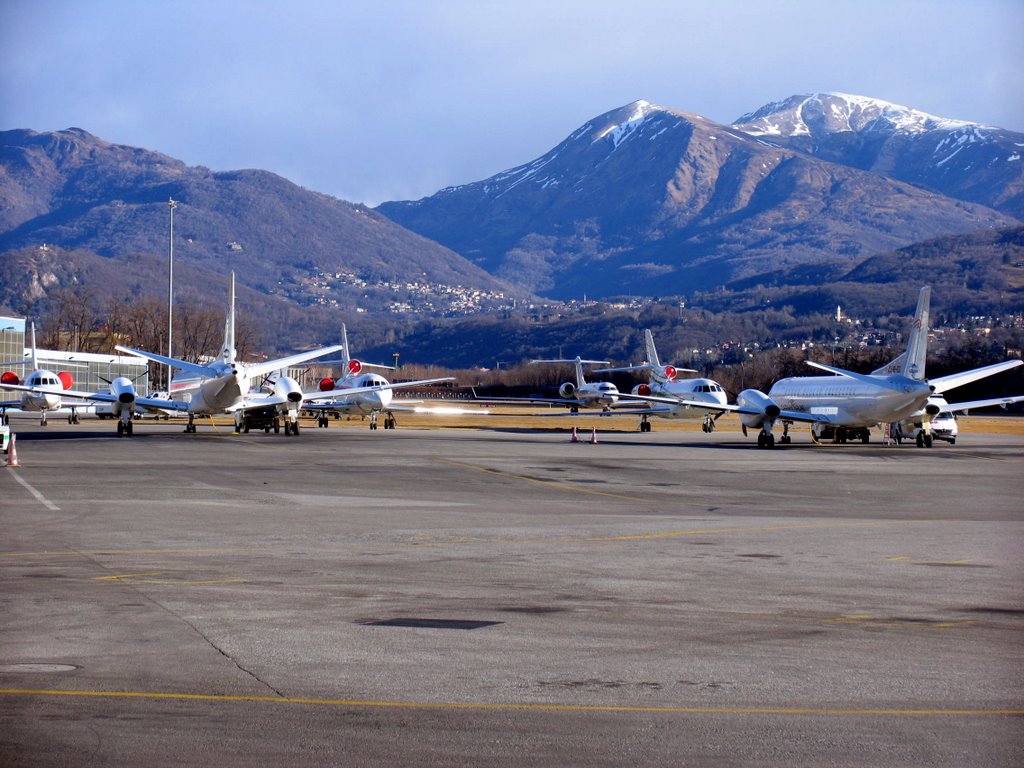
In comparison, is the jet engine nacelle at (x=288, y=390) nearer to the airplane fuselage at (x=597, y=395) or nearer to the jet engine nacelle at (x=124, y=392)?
the jet engine nacelle at (x=124, y=392)

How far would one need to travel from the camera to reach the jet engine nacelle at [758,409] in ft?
180

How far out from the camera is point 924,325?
54.0 m

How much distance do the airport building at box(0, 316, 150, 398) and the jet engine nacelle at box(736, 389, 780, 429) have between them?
60.8 m

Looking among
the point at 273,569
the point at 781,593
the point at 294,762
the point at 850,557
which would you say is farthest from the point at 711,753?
the point at 850,557

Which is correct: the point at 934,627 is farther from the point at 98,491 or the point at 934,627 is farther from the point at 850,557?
the point at 98,491

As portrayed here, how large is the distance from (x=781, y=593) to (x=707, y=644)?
11.1 feet

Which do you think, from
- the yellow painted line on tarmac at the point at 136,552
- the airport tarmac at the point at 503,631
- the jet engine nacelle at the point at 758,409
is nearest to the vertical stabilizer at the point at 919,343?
the jet engine nacelle at the point at 758,409

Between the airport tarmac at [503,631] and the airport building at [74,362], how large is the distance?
85748 millimetres

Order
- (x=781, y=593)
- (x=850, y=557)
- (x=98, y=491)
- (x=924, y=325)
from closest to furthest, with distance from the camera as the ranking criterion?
1. (x=781, y=593)
2. (x=850, y=557)
3. (x=98, y=491)
4. (x=924, y=325)

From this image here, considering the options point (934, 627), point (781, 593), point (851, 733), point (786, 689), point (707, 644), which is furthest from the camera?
point (781, 593)

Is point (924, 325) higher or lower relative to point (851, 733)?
higher

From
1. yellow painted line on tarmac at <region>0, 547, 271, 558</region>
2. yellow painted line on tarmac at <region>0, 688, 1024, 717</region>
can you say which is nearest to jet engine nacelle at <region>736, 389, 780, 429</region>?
yellow painted line on tarmac at <region>0, 547, 271, 558</region>

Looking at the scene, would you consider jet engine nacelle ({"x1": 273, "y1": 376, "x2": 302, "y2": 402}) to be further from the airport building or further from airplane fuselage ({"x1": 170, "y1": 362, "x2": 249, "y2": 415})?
the airport building

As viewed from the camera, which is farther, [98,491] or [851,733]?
[98,491]
